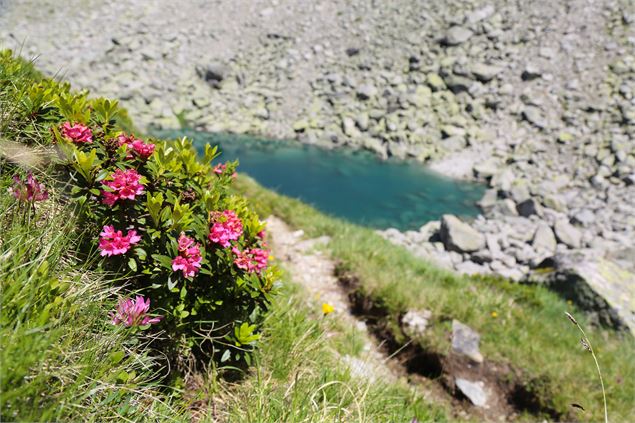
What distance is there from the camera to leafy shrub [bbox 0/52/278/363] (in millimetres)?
3146

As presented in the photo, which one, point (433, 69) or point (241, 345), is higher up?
point (241, 345)

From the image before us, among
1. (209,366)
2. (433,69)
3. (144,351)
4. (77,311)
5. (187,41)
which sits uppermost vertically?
(77,311)

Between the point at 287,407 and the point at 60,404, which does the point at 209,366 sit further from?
the point at 60,404

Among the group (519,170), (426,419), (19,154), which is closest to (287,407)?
(426,419)

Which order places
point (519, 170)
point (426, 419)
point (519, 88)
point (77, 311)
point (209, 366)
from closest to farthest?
point (77, 311), point (209, 366), point (426, 419), point (519, 170), point (519, 88)

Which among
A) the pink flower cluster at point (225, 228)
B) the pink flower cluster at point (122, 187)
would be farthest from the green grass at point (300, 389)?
the pink flower cluster at point (122, 187)

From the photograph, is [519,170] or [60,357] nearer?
[60,357]

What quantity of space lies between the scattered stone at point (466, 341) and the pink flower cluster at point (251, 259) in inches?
194

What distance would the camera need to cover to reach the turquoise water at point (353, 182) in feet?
70.3

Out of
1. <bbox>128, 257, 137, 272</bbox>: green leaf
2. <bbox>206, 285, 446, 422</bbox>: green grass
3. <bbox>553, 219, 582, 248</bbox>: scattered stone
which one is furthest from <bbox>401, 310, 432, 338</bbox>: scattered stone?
<bbox>553, 219, 582, 248</bbox>: scattered stone

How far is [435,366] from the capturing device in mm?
7316

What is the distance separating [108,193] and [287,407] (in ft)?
6.94

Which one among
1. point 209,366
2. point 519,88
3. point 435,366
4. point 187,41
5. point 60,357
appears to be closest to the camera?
point 60,357

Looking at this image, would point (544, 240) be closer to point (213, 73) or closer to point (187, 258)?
point (187, 258)
